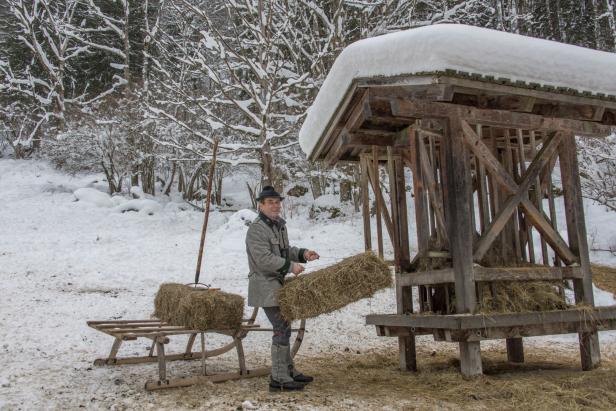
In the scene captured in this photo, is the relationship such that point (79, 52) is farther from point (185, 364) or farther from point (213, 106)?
point (185, 364)

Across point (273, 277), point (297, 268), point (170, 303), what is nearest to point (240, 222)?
point (170, 303)

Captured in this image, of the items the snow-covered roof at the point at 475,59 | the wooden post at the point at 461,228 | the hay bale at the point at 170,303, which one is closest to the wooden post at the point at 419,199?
the wooden post at the point at 461,228

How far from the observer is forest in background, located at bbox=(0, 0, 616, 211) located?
575 inches

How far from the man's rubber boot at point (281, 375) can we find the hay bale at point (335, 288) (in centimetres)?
38

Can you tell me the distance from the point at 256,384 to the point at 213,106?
16.3 m

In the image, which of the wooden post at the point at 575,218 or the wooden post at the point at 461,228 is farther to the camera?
the wooden post at the point at 575,218

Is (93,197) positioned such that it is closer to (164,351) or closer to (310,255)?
(164,351)

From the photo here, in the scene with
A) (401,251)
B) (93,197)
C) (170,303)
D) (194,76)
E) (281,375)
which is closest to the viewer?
(281,375)

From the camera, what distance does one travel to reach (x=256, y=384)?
5.61m

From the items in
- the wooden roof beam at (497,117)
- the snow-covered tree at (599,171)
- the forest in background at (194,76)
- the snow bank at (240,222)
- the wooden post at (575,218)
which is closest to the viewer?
the wooden roof beam at (497,117)

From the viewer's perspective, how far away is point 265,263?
5.40 meters

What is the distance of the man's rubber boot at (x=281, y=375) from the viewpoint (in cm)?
521

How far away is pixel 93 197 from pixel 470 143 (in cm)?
1801

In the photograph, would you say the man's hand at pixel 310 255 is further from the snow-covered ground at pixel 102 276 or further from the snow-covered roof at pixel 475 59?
the snow-covered ground at pixel 102 276
